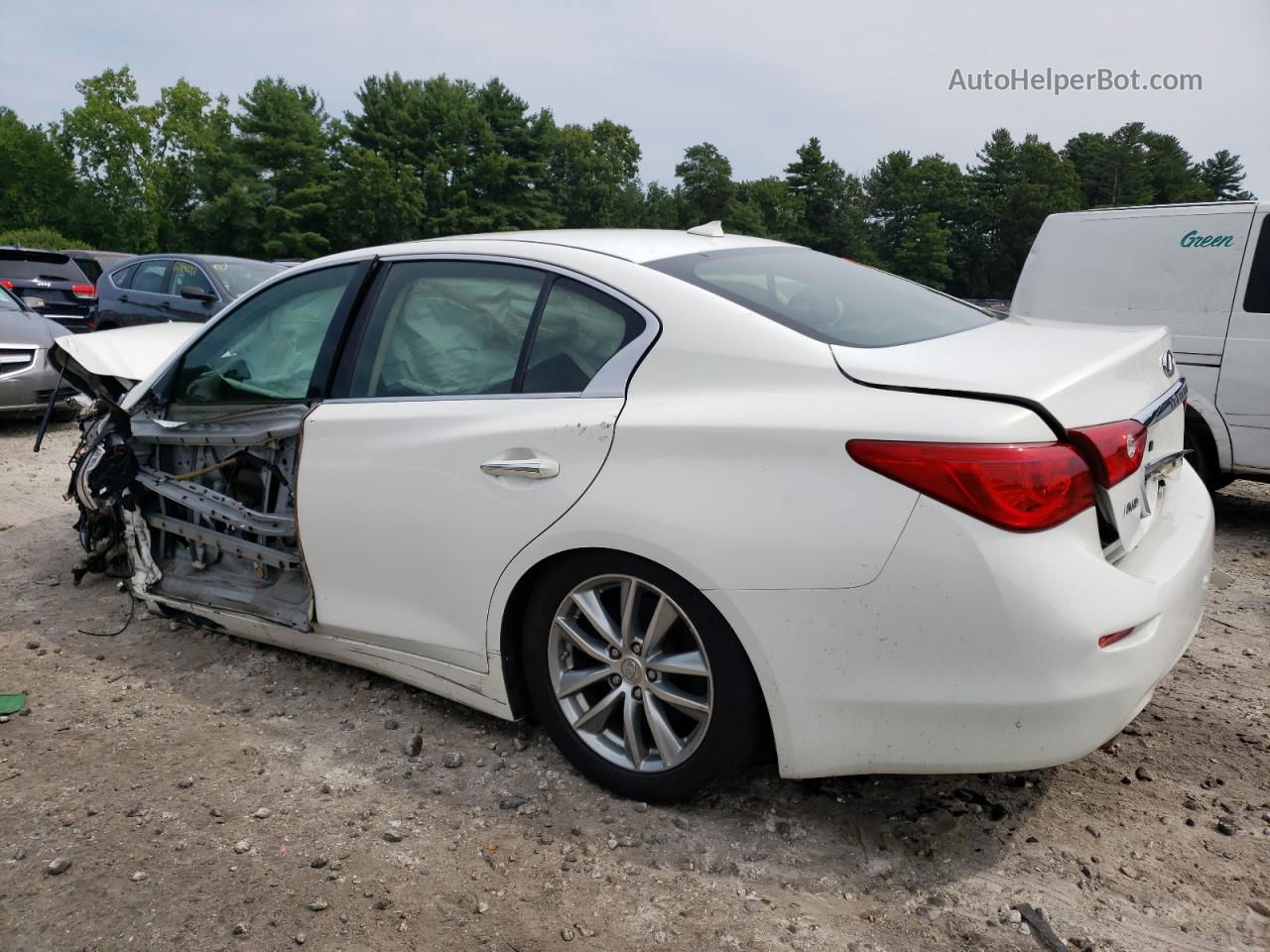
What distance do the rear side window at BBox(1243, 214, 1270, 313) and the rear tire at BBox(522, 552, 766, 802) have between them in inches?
190

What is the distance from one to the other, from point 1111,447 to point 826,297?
3.10ft

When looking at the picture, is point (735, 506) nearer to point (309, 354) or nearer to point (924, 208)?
point (309, 354)

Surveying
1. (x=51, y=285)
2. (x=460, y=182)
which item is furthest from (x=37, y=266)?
(x=460, y=182)

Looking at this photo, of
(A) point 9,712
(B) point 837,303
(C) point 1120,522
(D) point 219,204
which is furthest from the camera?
(D) point 219,204

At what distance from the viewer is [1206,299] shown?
5758 mm

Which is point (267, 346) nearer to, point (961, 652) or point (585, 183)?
point (961, 652)

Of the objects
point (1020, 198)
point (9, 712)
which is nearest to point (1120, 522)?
point (9, 712)

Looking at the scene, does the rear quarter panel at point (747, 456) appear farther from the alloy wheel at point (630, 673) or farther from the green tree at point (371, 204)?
the green tree at point (371, 204)

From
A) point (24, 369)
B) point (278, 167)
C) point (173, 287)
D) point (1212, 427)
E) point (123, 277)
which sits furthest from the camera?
point (278, 167)

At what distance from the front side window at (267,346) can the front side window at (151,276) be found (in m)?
8.90

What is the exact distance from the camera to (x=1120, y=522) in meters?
2.31

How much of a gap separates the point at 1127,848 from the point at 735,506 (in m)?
1.37

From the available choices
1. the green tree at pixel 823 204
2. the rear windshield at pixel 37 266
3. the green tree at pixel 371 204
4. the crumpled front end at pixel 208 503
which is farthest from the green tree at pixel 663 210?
the crumpled front end at pixel 208 503

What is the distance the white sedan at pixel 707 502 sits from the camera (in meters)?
2.15
